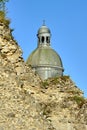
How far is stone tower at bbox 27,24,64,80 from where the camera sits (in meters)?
63.9

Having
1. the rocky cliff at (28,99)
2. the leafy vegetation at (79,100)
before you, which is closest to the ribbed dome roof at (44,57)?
the rocky cliff at (28,99)

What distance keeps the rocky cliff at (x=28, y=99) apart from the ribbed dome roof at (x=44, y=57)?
3844cm

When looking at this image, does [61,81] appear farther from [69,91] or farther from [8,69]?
[8,69]

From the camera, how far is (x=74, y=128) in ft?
75.7

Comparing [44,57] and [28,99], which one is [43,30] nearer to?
[44,57]

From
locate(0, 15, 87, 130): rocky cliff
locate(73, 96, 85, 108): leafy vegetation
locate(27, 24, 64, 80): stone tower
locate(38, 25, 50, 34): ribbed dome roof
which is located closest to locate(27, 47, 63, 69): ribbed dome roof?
locate(27, 24, 64, 80): stone tower

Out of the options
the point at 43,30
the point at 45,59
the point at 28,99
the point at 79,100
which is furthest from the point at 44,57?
the point at 28,99

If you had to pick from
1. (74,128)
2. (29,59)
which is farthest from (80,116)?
(29,59)

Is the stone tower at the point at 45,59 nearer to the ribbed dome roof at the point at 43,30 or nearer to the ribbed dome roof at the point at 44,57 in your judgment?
the ribbed dome roof at the point at 44,57

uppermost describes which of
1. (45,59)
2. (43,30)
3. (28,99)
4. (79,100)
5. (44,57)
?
(43,30)

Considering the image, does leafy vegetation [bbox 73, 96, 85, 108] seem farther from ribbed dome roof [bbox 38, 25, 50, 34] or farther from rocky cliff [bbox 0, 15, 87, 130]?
ribbed dome roof [bbox 38, 25, 50, 34]

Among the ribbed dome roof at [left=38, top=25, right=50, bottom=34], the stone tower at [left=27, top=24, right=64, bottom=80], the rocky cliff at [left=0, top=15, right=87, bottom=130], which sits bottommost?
the rocky cliff at [left=0, top=15, right=87, bottom=130]

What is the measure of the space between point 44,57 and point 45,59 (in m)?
0.39

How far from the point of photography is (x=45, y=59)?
64.8m
